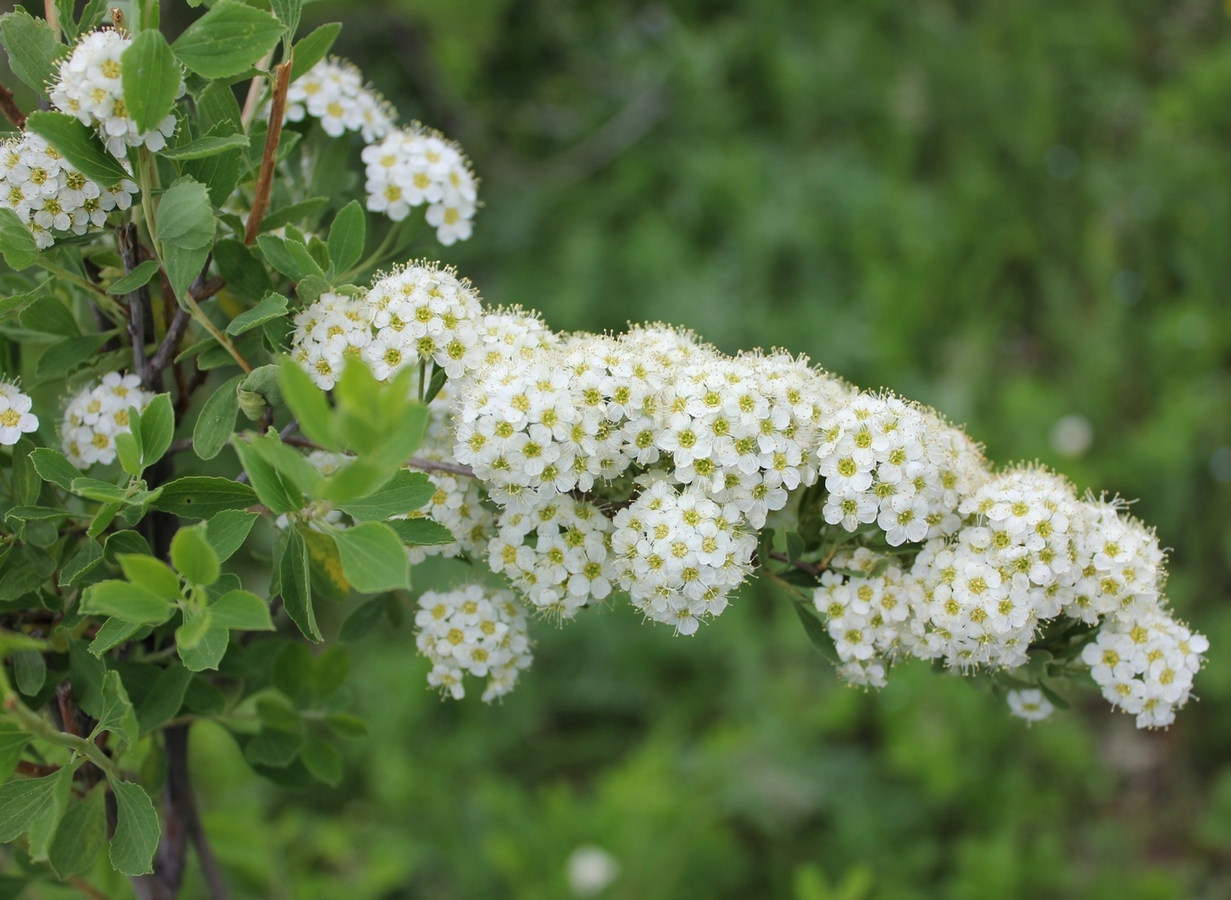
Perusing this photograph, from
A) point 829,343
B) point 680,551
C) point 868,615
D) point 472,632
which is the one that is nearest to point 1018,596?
point 868,615

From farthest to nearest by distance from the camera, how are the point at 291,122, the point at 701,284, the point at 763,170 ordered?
the point at 763,170 < the point at 701,284 < the point at 291,122

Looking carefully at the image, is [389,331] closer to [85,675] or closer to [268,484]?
[268,484]

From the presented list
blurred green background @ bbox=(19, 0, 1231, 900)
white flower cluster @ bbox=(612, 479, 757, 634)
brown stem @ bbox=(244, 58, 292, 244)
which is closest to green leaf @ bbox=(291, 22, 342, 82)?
brown stem @ bbox=(244, 58, 292, 244)

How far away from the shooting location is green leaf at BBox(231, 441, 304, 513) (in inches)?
27.9

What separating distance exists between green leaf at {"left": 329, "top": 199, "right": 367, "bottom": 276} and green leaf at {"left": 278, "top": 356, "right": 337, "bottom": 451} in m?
0.28

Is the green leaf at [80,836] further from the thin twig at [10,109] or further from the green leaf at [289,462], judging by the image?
the thin twig at [10,109]

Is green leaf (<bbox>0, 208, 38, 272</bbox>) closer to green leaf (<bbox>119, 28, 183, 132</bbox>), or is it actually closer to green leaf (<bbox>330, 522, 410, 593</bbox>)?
green leaf (<bbox>119, 28, 183, 132</bbox>)

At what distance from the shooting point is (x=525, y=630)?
3.24 feet

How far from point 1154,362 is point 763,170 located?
4.70ft

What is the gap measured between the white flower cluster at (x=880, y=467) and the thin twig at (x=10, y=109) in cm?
70

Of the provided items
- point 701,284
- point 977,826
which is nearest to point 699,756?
point 977,826

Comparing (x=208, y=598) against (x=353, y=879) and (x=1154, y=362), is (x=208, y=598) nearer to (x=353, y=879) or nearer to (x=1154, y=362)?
(x=353, y=879)

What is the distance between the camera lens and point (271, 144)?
0.85 m

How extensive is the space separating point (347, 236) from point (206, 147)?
0.51 feet
